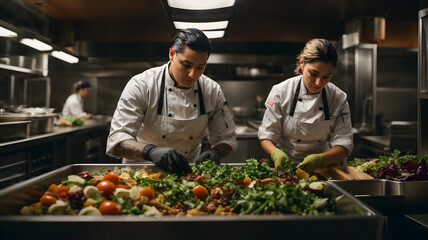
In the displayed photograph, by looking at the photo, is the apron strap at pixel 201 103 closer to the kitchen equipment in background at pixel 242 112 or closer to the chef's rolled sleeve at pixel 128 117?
the chef's rolled sleeve at pixel 128 117

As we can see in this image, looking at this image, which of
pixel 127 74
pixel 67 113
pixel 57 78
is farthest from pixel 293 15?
pixel 57 78

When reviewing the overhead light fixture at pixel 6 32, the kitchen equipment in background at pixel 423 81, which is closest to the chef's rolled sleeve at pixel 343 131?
the kitchen equipment in background at pixel 423 81

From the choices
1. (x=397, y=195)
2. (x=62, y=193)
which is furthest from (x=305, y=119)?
(x=62, y=193)

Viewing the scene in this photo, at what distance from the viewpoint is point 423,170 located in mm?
1798

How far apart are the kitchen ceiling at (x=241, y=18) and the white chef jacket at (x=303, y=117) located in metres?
2.61

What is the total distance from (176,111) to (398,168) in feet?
4.47

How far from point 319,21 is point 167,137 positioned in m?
4.26

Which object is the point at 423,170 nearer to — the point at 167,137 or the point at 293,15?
the point at 167,137

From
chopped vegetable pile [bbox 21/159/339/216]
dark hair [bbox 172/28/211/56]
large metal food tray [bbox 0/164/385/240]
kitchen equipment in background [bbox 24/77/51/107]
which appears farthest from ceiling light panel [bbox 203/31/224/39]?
kitchen equipment in background [bbox 24/77/51/107]

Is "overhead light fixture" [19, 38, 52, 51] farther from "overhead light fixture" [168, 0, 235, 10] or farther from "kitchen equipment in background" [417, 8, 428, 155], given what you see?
"kitchen equipment in background" [417, 8, 428, 155]

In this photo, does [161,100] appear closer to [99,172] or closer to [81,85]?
[99,172]

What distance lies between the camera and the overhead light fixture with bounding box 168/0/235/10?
82.6 inches

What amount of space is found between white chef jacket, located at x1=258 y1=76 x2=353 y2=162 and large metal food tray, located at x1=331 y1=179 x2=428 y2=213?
2.53 feet

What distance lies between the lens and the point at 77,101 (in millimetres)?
6613
